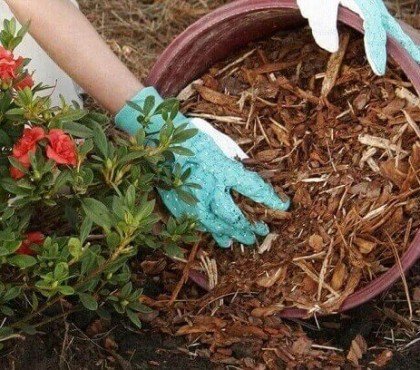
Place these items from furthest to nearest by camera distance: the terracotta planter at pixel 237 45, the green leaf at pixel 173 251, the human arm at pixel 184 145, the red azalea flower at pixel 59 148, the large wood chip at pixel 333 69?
the large wood chip at pixel 333 69 → the human arm at pixel 184 145 → the terracotta planter at pixel 237 45 → the green leaf at pixel 173 251 → the red azalea flower at pixel 59 148

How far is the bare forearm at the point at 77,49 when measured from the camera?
1831 millimetres

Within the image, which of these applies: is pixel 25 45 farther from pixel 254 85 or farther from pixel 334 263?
pixel 334 263

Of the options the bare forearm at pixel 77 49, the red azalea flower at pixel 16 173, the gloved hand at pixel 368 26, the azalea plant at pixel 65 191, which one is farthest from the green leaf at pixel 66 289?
the gloved hand at pixel 368 26

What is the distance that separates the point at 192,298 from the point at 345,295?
379mm

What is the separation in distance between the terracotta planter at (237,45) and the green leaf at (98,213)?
1.69 ft

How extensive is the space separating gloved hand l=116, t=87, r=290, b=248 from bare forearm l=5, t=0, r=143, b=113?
1.9 inches

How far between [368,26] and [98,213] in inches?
27.6

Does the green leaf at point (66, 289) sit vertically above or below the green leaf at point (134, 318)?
above

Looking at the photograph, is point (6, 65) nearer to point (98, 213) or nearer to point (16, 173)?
point (16, 173)

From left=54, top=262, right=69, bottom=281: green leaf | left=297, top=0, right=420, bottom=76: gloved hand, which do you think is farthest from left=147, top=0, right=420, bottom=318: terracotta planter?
left=54, top=262, right=69, bottom=281: green leaf

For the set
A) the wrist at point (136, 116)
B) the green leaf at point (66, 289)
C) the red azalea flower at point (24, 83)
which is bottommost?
the wrist at point (136, 116)

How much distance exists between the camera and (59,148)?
1417 mm

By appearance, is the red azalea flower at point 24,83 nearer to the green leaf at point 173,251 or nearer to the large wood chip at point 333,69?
the green leaf at point 173,251

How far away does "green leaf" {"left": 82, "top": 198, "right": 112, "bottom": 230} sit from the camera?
4.84ft
